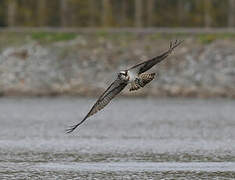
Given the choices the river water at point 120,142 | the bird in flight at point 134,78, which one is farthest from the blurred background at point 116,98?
the bird in flight at point 134,78

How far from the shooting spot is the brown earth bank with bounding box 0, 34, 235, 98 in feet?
144

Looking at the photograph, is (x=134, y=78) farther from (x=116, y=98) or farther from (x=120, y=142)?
(x=116, y=98)

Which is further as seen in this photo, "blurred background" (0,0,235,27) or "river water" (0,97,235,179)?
"blurred background" (0,0,235,27)

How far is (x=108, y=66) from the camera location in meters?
45.0

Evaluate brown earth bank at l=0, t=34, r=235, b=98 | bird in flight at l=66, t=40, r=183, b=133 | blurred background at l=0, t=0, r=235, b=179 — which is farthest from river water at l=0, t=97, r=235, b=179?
brown earth bank at l=0, t=34, r=235, b=98

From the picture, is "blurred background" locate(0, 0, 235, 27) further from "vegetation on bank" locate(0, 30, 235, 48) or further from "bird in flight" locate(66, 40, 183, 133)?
"bird in flight" locate(66, 40, 183, 133)

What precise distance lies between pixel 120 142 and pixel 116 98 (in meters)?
19.9

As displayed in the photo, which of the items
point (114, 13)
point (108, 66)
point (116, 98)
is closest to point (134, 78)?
point (116, 98)

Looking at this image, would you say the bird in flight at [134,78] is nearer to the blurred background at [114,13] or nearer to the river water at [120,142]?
the river water at [120,142]

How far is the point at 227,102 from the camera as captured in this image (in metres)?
40.4

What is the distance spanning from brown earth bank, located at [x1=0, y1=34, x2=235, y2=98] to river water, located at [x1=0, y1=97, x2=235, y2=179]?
4.54 metres

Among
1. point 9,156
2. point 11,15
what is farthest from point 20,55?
point 9,156

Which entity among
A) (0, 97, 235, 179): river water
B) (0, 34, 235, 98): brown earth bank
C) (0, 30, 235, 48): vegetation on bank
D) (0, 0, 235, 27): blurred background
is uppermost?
(0, 0, 235, 27): blurred background

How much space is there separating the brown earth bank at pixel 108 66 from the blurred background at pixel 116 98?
47mm
